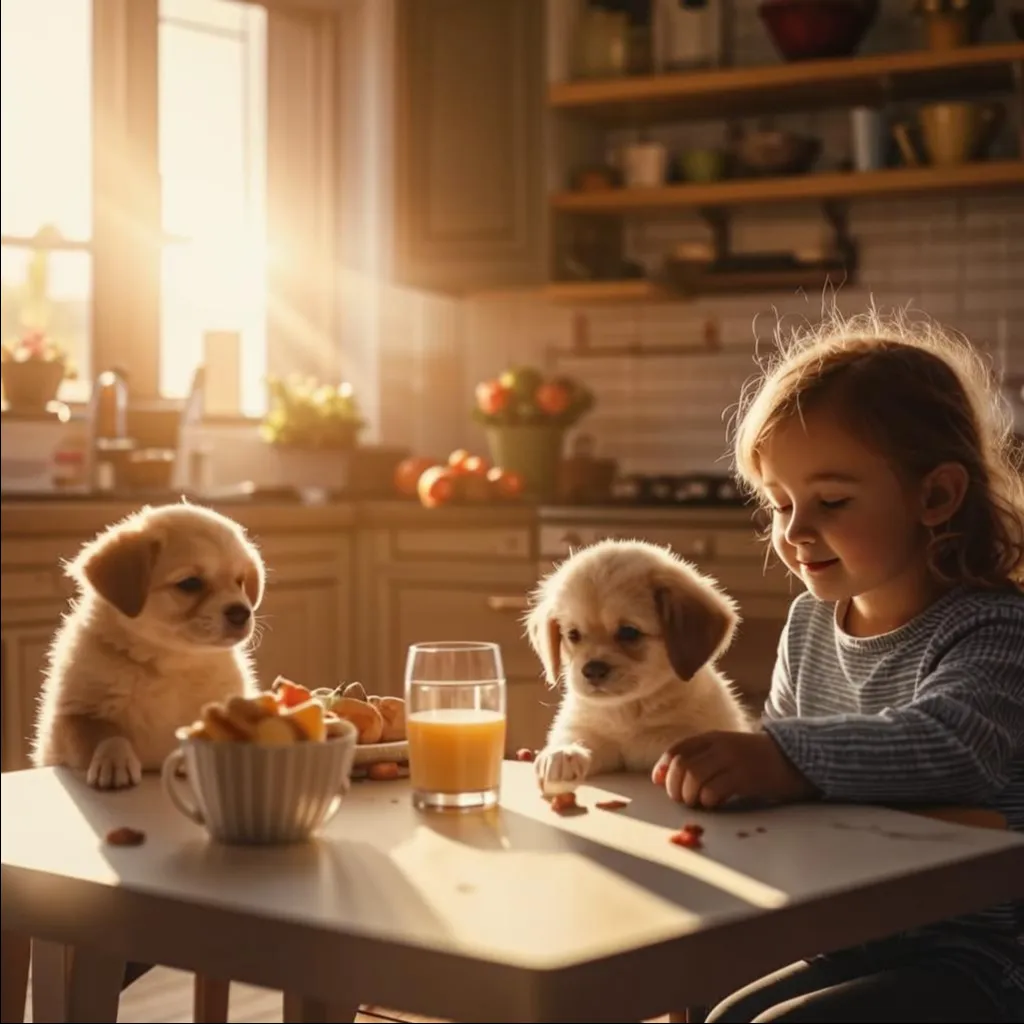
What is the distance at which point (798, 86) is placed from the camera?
4637 mm

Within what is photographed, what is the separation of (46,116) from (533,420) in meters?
1.57

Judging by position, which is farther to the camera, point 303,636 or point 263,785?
point 303,636

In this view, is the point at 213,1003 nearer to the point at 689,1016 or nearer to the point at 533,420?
the point at 689,1016

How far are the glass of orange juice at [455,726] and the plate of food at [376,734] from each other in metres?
0.12

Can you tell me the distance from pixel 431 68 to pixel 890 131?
4.31 feet

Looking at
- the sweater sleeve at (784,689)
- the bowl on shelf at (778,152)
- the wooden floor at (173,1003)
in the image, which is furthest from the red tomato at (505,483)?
the sweater sleeve at (784,689)

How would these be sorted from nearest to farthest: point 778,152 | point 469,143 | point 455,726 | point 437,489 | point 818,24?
point 455,726
point 437,489
point 818,24
point 778,152
point 469,143

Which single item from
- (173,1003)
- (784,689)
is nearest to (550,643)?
(784,689)

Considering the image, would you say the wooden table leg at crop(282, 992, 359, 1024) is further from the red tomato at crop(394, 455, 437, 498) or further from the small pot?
the red tomato at crop(394, 455, 437, 498)

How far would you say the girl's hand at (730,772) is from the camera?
126 centimetres

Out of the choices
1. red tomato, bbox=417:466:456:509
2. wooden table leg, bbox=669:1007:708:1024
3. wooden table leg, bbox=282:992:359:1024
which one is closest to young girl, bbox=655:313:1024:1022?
wooden table leg, bbox=669:1007:708:1024

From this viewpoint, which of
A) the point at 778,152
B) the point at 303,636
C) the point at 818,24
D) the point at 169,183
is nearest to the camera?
the point at 303,636

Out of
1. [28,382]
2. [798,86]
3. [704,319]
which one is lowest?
[28,382]

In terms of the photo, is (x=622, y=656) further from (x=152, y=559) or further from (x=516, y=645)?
(x=516, y=645)
